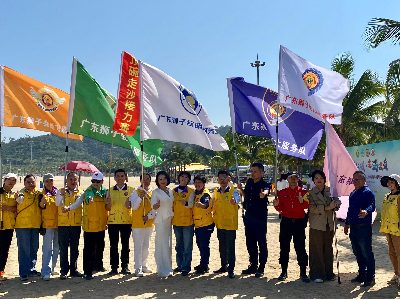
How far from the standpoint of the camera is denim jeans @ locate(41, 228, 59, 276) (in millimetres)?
7086

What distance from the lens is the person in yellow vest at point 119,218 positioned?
7363 mm

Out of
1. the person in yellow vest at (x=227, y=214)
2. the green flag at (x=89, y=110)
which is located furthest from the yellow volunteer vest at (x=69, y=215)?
the person in yellow vest at (x=227, y=214)

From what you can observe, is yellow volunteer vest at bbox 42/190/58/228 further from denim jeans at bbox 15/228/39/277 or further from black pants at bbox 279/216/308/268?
black pants at bbox 279/216/308/268

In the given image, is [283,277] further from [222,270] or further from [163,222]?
[163,222]

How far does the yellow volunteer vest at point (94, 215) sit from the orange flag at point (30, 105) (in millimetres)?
1583

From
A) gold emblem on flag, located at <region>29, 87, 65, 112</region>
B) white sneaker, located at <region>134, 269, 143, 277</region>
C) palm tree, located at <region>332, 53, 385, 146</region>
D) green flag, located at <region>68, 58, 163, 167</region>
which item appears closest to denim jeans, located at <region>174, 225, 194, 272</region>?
white sneaker, located at <region>134, 269, 143, 277</region>

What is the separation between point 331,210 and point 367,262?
98 centimetres

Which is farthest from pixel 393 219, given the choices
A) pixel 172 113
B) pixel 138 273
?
pixel 138 273

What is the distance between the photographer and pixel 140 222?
7387 millimetres

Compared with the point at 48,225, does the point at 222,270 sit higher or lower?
lower

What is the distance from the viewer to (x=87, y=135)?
7.59 m

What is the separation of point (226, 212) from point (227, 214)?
39 mm

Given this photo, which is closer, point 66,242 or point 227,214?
point 66,242

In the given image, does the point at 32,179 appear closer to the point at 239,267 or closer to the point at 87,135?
the point at 87,135
